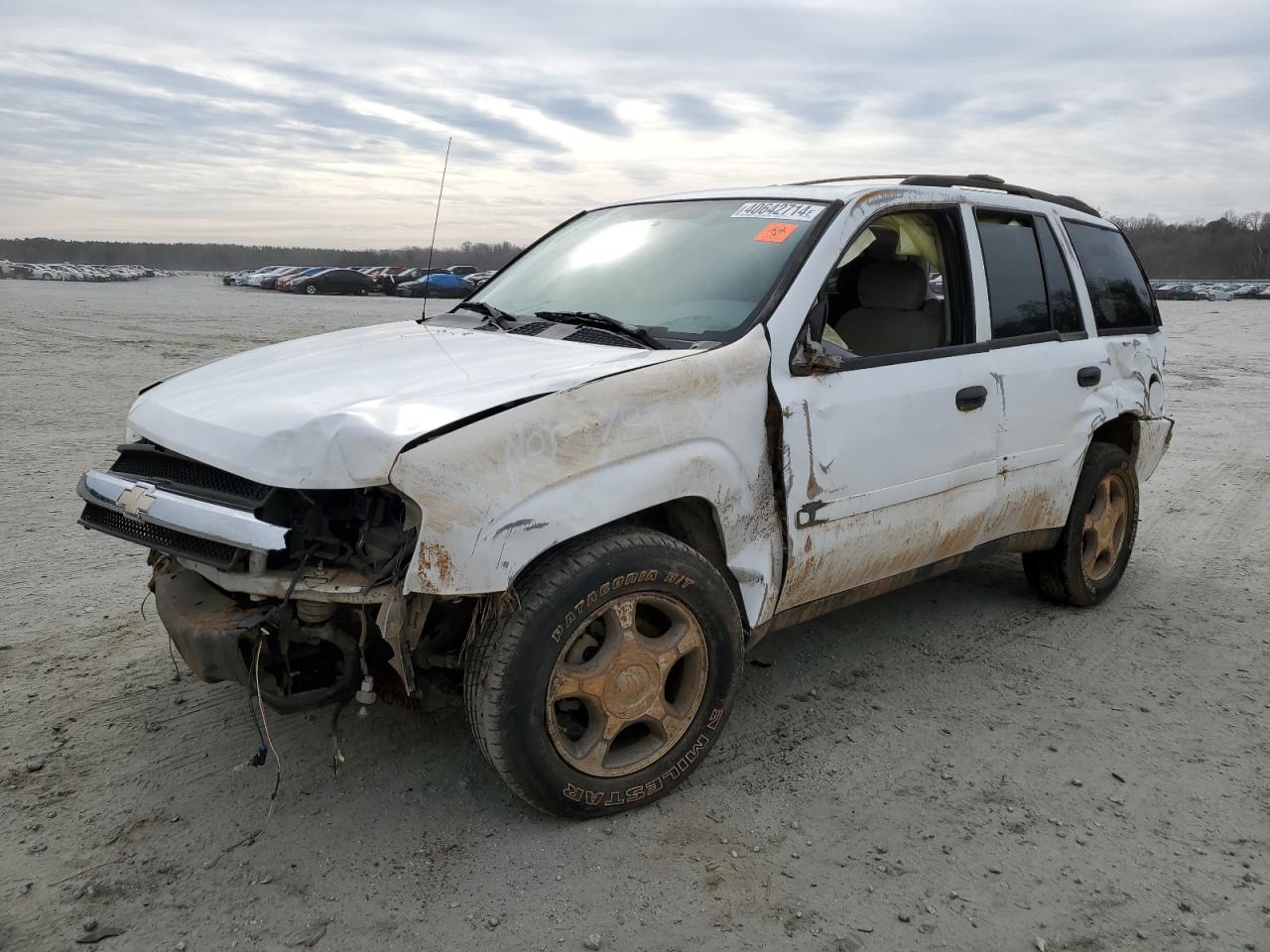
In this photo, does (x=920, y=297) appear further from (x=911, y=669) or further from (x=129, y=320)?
(x=129, y=320)

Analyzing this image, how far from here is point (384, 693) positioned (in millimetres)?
2977

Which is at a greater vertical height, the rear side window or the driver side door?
the rear side window

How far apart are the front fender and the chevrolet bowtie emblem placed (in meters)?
0.89

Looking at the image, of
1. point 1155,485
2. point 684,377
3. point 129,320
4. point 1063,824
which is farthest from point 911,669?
point 129,320

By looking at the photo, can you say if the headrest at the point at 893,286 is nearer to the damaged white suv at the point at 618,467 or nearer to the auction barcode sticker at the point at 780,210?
the damaged white suv at the point at 618,467

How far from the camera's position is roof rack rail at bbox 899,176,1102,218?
12.6ft

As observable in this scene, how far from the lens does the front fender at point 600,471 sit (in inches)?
98.0

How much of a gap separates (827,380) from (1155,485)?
17.5 feet

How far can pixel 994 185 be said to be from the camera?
168 inches

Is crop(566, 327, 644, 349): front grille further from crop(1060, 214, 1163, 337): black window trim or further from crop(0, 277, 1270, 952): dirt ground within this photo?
crop(1060, 214, 1163, 337): black window trim

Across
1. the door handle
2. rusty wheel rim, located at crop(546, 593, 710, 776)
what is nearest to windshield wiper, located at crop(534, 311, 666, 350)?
rusty wheel rim, located at crop(546, 593, 710, 776)

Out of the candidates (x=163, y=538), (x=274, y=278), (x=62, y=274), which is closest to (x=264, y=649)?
(x=163, y=538)

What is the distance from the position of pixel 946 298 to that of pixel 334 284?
47590 mm

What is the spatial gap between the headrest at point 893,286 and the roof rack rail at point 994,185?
1.25 ft
